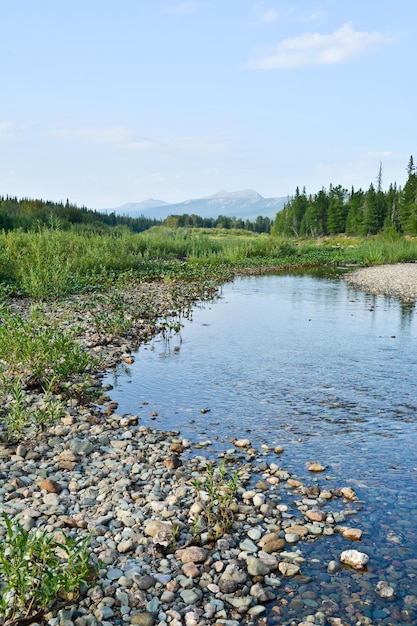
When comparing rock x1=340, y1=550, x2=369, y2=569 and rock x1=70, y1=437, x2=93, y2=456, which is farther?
rock x1=70, y1=437, x2=93, y2=456

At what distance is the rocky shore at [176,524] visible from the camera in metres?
3.62

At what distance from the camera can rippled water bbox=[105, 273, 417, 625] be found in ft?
13.5

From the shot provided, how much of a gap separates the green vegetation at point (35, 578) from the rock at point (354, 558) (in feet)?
6.40

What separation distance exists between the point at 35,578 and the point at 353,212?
77.2 meters

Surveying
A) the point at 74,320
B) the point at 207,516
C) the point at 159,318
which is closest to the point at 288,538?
the point at 207,516

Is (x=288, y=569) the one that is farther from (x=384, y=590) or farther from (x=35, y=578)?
(x=35, y=578)

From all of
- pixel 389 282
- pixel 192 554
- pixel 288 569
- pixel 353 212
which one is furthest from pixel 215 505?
pixel 353 212

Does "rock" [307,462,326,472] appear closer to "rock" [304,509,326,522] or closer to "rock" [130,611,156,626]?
"rock" [304,509,326,522]

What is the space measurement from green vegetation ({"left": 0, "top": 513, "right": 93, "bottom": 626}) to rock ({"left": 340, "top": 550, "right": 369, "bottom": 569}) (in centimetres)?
195

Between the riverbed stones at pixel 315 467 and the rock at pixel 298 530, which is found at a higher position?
the riverbed stones at pixel 315 467

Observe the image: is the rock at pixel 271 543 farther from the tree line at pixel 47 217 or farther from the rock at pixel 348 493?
the tree line at pixel 47 217

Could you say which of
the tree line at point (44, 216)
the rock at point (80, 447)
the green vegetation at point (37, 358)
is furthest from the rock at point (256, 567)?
the tree line at point (44, 216)

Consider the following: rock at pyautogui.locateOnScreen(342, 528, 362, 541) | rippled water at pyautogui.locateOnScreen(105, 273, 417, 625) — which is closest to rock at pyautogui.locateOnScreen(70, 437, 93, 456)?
rippled water at pyautogui.locateOnScreen(105, 273, 417, 625)

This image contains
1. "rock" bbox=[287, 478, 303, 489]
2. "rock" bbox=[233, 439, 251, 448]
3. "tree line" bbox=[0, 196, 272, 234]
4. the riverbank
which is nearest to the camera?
"rock" bbox=[287, 478, 303, 489]
